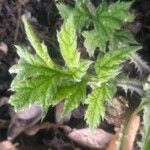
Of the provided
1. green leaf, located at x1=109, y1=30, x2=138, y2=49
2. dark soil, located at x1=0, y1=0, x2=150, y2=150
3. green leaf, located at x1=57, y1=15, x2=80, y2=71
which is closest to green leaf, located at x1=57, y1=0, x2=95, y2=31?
green leaf, located at x1=109, y1=30, x2=138, y2=49

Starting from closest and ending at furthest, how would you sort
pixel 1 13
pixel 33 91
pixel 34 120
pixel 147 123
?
1. pixel 33 91
2. pixel 147 123
3. pixel 34 120
4. pixel 1 13

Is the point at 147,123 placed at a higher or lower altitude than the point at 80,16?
lower

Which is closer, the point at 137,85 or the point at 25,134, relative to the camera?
the point at 137,85

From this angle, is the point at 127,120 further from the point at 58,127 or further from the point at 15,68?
the point at 15,68

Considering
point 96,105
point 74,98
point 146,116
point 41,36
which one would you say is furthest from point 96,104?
point 41,36

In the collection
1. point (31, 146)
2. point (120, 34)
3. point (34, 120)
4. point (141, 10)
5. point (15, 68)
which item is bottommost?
point (31, 146)

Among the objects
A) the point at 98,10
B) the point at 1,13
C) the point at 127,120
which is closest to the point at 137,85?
the point at 127,120
